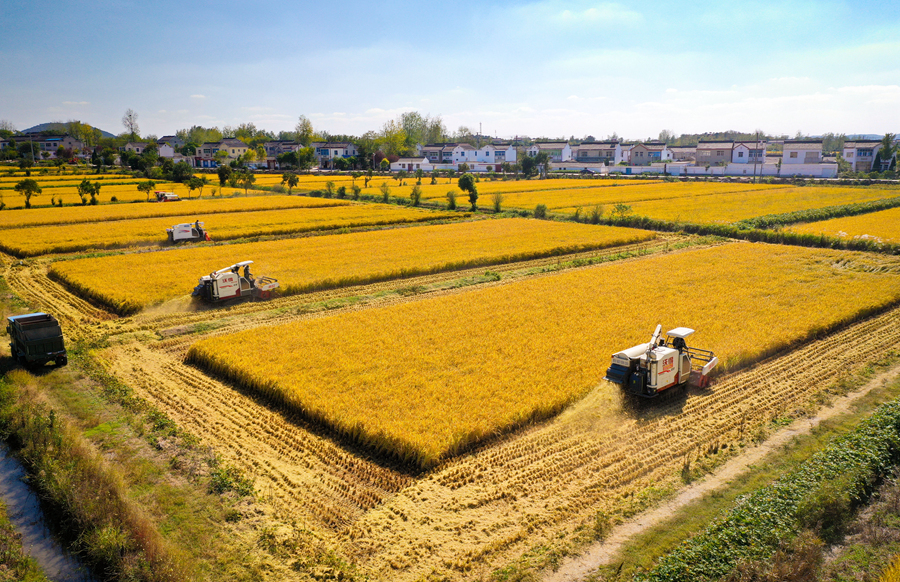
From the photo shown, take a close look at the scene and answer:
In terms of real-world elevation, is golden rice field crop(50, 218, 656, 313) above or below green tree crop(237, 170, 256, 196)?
below

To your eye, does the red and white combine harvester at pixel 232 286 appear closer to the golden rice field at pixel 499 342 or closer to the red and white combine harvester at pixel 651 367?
the golden rice field at pixel 499 342

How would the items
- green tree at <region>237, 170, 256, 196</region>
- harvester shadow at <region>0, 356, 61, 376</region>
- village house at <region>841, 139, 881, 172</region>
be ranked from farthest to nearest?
village house at <region>841, 139, 881, 172</region> → green tree at <region>237, 170, 256, 196</region> → harvester shadow at <region>0, 356, 61, 376</region>

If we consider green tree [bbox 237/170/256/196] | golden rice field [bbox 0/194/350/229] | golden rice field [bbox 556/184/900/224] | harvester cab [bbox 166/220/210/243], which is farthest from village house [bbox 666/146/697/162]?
harvester cab [bbox 166/220/210/243]

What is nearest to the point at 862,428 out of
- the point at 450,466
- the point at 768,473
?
the point at 768,473

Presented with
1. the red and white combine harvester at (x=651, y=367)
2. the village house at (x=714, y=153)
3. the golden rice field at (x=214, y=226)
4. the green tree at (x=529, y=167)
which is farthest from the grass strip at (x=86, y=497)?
the village house at (x=714, y=153)

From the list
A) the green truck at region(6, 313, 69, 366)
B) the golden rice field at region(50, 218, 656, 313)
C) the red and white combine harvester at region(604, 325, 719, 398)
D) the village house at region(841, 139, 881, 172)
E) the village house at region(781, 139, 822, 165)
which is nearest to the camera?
the red and white combine harvester at region(604, 325, 719, 398)

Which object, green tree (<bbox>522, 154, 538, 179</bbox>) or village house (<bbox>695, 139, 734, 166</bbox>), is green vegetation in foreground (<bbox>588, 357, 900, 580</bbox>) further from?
village house (<bbox>695, 139, 734, 166</bbox>)

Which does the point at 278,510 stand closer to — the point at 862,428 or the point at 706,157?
the point at 862,428
